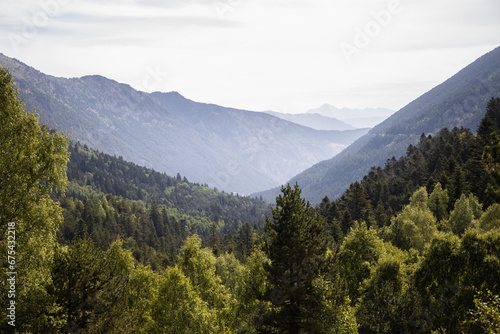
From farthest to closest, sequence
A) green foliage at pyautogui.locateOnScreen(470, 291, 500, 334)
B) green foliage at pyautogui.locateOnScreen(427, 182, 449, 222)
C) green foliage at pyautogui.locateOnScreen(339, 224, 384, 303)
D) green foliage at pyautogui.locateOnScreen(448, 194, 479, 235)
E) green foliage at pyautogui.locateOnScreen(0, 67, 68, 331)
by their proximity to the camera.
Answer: green foliage at pyautogui.locateOnScreen(427, 182, 449, 222) < green foliage at pyautogui.locateOnScreen(448, 194, 479, 235) < green foliage at pyautogui.locateOnScreen(339, 224, 384, 303) < green foliage at pyautogui.locateOnScreen(0, 67, 68, 331) < green foliage at pyautogui.locateOnScreen(470, 291, 500, 334)

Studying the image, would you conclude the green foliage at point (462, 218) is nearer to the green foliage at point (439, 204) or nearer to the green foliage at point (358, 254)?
the green foliage at point (439, 204)

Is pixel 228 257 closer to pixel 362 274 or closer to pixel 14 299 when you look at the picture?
pixel 362 274

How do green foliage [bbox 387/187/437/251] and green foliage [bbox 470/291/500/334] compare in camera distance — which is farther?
green foliage [bbox 387/187/437/251]

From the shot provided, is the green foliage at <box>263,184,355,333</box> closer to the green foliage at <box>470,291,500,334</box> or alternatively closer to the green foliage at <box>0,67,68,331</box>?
the green foliage at <box>470,291,500,334</box>

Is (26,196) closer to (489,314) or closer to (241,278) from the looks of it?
(241,278)

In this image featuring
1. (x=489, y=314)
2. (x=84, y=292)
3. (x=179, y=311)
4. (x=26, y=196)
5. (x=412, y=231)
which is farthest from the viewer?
(x=412, y=231)

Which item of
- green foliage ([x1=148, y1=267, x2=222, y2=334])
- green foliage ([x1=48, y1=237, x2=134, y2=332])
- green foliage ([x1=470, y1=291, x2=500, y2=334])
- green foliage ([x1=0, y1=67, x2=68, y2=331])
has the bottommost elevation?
green foliage ([x1=148, y1=267, x2=222, y2=334])

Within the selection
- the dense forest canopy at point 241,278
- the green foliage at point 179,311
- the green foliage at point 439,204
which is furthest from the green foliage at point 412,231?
the green foliage at point 179,311

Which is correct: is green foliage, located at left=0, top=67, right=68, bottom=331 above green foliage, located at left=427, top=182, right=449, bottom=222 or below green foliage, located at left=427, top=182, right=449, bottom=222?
above

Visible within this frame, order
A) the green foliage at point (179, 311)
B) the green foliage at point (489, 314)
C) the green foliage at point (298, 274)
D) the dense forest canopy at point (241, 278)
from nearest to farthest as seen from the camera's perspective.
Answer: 1. the green foliage at point (489, 314)
2. the dense forest canopy at point (241, 278)
3. the green foliage at point (298, 274)
4. the green foliage at point (179, 311)

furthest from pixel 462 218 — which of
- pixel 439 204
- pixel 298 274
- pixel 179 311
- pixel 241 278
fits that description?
pixel 179 311

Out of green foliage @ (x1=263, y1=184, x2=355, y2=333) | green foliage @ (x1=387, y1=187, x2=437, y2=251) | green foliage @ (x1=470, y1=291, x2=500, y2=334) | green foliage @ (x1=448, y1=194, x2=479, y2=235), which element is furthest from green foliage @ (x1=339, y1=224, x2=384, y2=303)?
green foliage @ (x1=448, y1=194, x2=479, y2=235)

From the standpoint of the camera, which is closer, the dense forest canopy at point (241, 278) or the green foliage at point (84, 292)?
the dense forest canopy at point (241, 278)

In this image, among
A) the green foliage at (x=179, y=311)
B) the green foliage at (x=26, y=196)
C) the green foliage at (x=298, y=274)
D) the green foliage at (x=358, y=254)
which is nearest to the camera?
the green foliage at (x=26, y=196)
